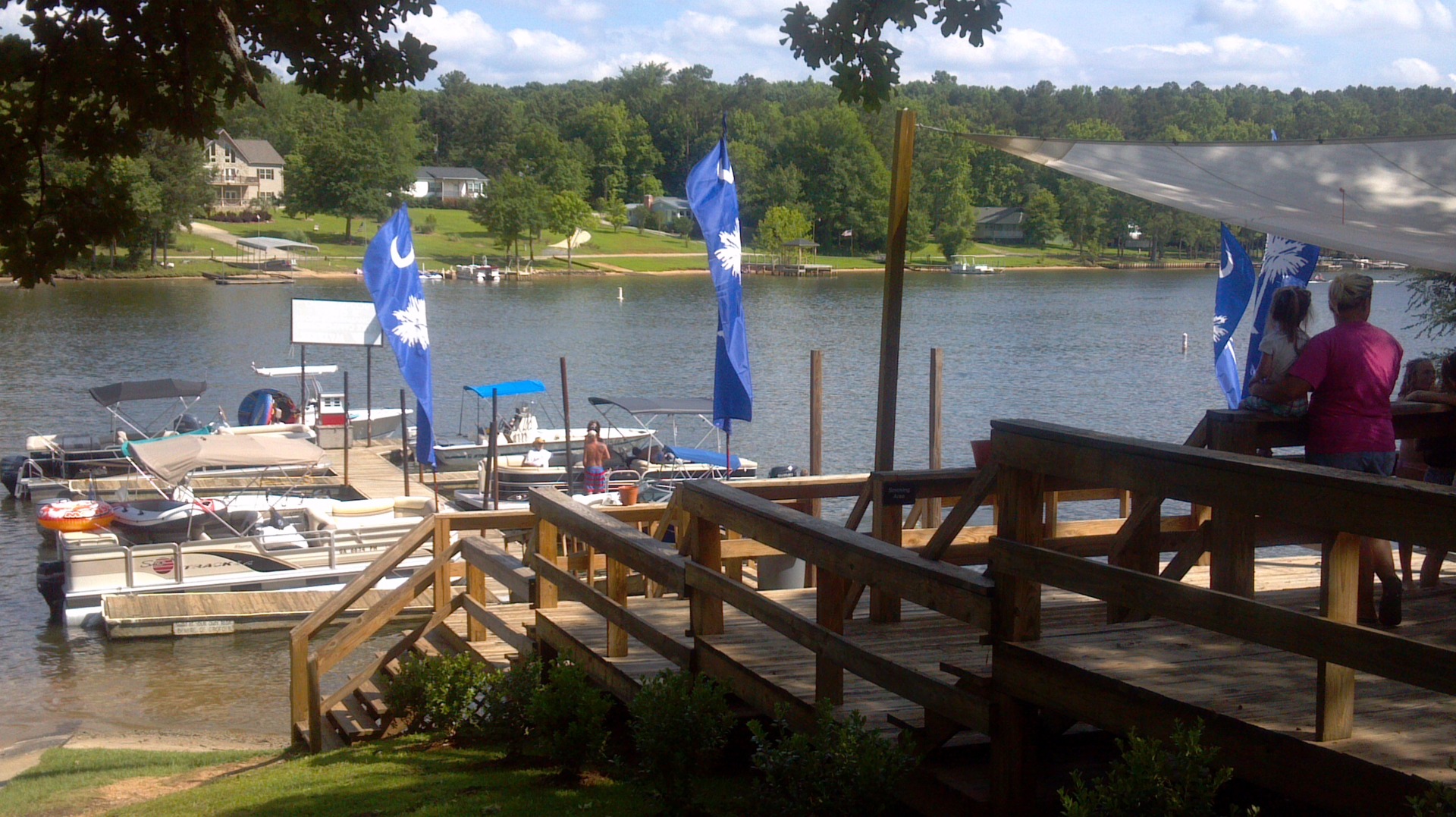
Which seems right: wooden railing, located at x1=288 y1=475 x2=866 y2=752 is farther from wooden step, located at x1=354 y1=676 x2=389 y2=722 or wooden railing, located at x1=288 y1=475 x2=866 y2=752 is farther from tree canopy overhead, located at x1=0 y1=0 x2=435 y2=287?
tree canopy overhead, located at x1=0 y1=0 x2=435 y2=287

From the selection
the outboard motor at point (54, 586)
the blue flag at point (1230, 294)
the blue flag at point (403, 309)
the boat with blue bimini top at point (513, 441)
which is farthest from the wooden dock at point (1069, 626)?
the boat with blue bimini top at point (513, 441)

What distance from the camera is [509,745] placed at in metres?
7.07

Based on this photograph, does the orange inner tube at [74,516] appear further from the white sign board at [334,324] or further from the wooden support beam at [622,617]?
the wooden support beam at [622,617]

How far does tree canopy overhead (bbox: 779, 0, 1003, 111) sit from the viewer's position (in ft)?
24.7

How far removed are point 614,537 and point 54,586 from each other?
16538mm

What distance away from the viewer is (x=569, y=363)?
4988 cm

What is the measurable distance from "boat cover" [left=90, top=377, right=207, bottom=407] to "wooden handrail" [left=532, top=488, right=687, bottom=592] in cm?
2378

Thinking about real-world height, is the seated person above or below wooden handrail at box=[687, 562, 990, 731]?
below

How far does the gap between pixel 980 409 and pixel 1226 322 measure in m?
20.9

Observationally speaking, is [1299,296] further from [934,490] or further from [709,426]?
[709,426]

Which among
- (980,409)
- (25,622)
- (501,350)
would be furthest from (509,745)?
(501,350)

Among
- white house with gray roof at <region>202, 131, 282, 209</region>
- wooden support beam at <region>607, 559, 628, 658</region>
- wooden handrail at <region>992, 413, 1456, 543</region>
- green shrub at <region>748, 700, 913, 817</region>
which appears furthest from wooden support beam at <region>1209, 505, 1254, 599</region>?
white house with gray roof at <region>202, 131, 282, 209</region>

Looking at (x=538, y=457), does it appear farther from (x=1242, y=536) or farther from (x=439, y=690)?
(x=1242, y=536)

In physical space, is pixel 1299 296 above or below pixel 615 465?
above
